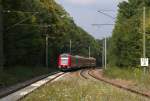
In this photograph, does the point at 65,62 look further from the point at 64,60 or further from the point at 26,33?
the point at 26,33

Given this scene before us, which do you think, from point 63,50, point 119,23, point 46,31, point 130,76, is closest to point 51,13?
point 46,31

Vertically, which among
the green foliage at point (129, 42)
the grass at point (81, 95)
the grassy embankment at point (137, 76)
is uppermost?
the green foliage at point (129, 42)

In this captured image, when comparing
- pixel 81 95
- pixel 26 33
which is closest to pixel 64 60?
pixel 26 33

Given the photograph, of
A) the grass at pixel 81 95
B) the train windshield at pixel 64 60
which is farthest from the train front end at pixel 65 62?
the grass at pixel 81 95

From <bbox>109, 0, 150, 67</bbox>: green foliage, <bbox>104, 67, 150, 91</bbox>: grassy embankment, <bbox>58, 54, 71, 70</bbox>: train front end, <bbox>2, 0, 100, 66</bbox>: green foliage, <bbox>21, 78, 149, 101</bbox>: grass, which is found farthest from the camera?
<bbox>58, 54, 71, 70</bbox>: train front end

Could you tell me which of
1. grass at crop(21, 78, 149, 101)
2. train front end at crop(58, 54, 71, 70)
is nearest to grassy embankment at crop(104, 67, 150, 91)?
grass at crop(21, 78, 149, 101)

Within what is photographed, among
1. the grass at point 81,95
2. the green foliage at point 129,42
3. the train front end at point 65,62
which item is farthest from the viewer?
the train front end at point 65,62

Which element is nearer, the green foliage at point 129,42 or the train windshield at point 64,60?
the green foliage at point 129,42

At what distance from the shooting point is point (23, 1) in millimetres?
61688

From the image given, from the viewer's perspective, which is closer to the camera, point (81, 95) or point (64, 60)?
point (81, 95)

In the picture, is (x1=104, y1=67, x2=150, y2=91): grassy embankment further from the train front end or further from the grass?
the train front end

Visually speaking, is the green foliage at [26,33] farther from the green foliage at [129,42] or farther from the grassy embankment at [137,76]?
the green foliage at [129,42]

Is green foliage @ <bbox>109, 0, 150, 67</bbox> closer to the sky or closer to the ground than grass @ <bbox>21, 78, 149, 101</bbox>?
closer to the sky

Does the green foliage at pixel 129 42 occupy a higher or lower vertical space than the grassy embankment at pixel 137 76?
higher
